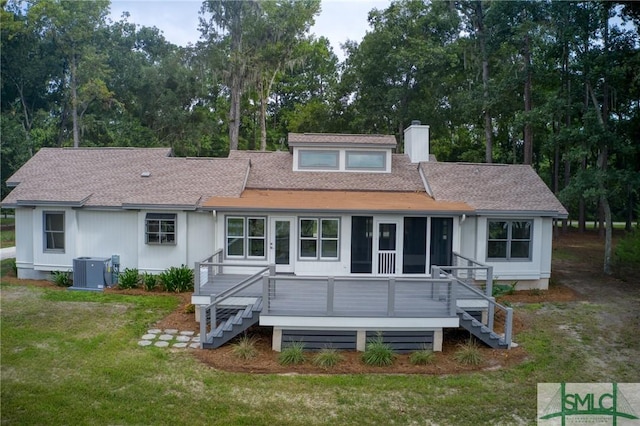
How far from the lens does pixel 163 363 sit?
9398 mm

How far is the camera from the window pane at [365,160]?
59.6 ft

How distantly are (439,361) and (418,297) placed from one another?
1929 millimetres

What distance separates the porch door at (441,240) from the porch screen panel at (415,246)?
14.7 inches

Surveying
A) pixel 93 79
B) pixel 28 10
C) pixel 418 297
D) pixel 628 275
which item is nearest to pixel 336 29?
pixel 93 79

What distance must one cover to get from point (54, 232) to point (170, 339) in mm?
8053

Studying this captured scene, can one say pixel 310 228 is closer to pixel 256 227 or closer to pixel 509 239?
pixel 256 227

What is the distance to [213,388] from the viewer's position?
8383mm

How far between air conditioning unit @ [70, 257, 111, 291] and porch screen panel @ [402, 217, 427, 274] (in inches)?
389

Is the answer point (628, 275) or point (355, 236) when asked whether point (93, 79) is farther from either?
point (628, 275)

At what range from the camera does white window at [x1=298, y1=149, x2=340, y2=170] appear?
18.1m

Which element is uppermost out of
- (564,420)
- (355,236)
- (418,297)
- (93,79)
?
(93,79)

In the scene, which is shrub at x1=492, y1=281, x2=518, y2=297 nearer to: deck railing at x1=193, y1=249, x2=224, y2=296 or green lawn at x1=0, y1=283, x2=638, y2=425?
green lawn at x1=0, y1=283, x2=638, y2=425

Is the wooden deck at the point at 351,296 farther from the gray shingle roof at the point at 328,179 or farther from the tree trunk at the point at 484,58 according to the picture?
the tree trunk at the point at 484,58

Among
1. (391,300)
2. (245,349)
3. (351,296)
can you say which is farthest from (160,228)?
(391,300)
